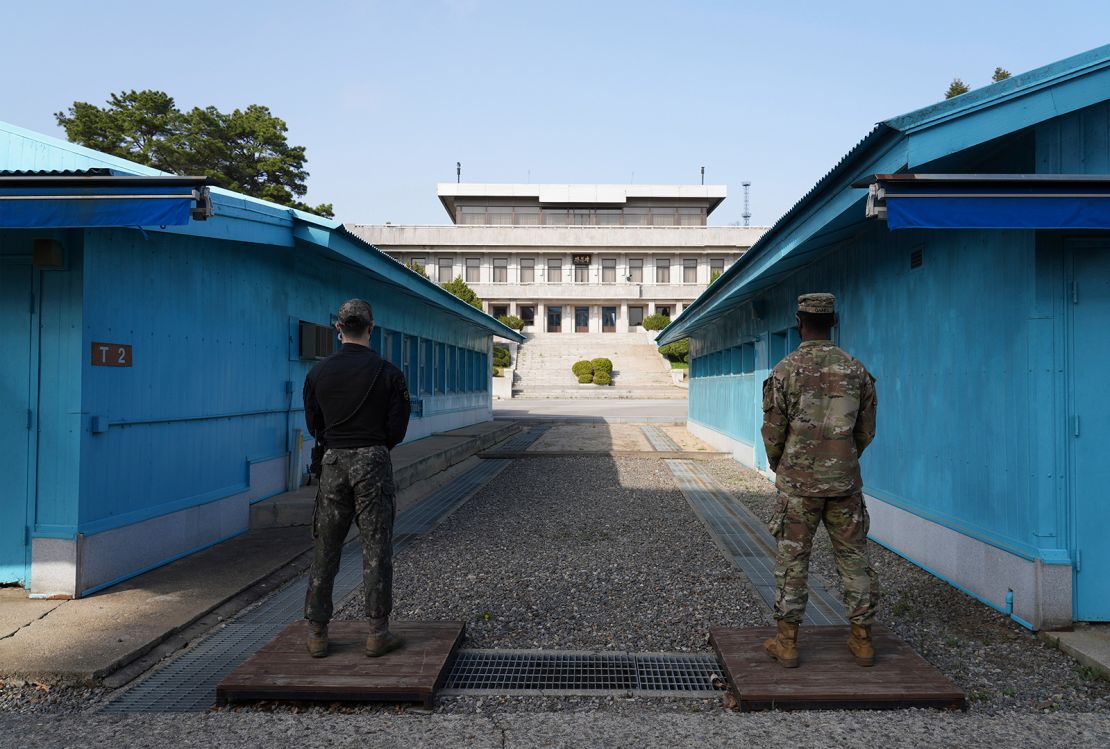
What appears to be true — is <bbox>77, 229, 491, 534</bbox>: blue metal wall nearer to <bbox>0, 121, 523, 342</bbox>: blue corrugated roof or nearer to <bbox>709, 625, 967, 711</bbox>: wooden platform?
<bbox>0, 121, 523, 342</bbox>: blue corrugated roof

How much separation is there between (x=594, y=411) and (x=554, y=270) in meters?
33.9

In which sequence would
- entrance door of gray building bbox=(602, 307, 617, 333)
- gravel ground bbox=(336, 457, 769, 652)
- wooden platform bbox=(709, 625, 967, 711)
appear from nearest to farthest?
wooden platform bbox=(709, 625, 967, 711) < gravel ground bbox=(336, 457, 769, 652) < entrance door of gray building bbox=(602, 307, 617, 333)

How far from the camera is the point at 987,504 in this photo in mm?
5254

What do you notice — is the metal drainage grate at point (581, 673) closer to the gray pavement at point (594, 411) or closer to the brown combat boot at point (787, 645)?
the brown combat boot at point (787, 645)

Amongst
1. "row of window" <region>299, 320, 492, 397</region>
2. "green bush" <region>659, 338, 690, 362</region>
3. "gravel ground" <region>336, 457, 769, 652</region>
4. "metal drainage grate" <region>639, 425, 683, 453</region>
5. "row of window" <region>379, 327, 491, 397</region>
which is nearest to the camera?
"gravel ground" <region>336, 457, 769, 652</region>

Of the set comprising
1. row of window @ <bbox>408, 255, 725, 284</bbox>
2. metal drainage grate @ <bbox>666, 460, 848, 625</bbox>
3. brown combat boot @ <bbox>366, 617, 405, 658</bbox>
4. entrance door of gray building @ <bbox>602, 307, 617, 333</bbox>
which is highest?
row of window @ <bbox>408, 255, 725, 284</bbox>

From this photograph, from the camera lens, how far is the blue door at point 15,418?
5375 mm

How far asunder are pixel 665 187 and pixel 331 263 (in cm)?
6133

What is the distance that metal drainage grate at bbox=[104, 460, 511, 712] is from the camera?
3.81 m

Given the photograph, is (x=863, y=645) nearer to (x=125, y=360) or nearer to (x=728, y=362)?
(x=125, y=360)

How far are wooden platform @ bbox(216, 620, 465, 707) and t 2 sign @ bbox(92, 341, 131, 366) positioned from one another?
2674mm

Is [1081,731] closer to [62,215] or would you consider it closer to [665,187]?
[62,215]

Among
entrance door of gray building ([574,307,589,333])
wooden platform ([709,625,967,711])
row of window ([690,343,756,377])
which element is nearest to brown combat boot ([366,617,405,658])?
wooden platform ([709,625,967,711])

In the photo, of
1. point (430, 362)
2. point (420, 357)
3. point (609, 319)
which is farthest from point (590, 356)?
point (420, 357)
